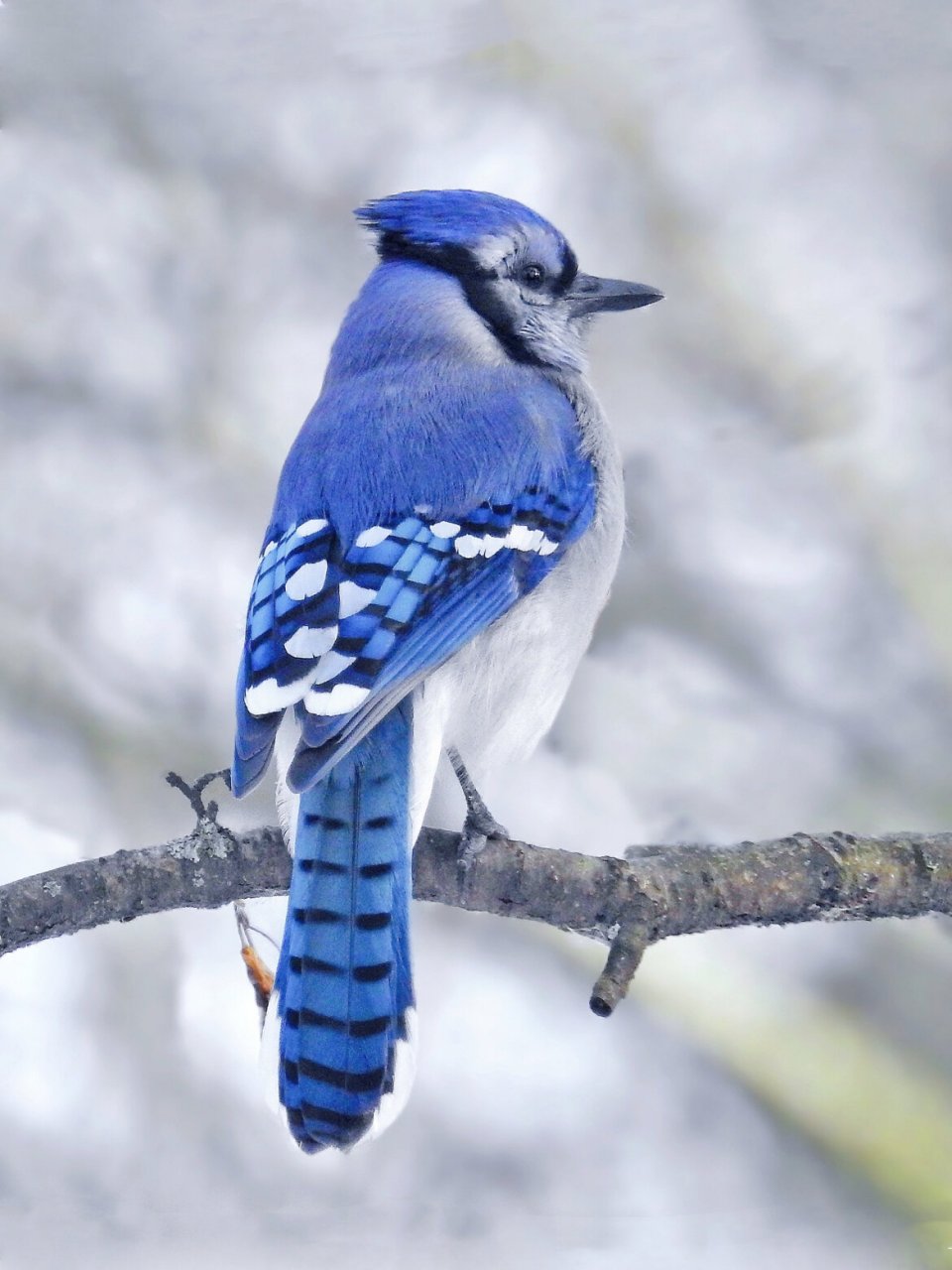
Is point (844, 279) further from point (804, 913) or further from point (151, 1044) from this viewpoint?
point (151, 1044)

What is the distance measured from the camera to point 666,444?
5.43 feet

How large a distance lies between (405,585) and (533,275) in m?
0.52

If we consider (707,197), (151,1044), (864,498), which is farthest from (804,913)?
(707,197)

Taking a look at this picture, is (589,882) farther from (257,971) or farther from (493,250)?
(493,250)

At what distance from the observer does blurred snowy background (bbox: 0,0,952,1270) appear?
141cm

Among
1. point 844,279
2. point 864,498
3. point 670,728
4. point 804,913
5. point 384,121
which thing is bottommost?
point 804,913

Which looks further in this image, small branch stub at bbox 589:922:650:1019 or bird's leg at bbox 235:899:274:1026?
bird's leg at bbox 235:899:274:1026

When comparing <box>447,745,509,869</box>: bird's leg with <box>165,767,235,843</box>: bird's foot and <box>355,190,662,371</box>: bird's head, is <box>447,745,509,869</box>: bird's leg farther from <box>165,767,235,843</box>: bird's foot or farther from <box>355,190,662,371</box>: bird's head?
<box>355,190,662,371</box>: bird's head

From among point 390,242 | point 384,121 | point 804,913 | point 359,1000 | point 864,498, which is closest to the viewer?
point 359,1000

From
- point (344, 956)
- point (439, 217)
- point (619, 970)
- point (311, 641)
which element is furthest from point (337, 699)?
point (439, 217)

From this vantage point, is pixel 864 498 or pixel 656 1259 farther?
pixel 864 498

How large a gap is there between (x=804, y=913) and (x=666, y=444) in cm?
66

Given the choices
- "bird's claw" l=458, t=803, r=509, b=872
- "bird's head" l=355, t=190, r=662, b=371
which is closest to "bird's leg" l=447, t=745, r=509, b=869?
"bird's claw" l=458, t=803, r=509, b=872

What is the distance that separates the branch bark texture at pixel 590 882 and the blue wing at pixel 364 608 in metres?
0.13
